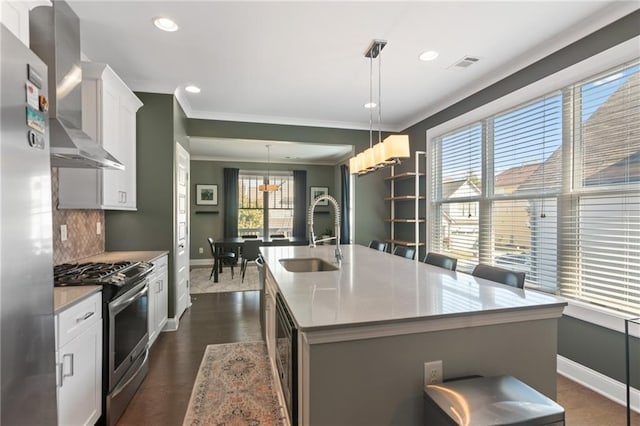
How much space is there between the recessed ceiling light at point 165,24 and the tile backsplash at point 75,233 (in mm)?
1396

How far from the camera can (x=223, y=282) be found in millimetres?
5719

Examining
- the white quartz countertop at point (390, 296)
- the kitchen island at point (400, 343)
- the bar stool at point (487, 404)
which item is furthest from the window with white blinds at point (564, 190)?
the bar stool at point (487, 404)

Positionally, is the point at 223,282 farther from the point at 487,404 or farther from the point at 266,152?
the point at 487,404

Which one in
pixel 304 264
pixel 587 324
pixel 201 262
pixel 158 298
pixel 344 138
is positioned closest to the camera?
pixel 587 324

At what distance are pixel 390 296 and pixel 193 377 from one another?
1896mm

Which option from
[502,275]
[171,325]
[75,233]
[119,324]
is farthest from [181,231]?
[502,275]

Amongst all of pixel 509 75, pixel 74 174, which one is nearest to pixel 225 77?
pixel 74 174

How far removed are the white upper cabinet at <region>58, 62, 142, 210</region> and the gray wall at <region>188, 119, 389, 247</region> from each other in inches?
64.7

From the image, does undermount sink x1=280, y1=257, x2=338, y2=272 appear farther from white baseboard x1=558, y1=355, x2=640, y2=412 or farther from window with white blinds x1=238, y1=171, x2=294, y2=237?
window with white blinds x1=238, y1=171, x2=294, y2=237

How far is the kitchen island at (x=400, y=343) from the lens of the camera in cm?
118

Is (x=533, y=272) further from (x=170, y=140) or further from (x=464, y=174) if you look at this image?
(x=170, y=140)

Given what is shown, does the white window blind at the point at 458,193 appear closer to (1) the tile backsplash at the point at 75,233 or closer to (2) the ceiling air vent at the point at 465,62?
(2) the ceiling air vent at the point at 465,62

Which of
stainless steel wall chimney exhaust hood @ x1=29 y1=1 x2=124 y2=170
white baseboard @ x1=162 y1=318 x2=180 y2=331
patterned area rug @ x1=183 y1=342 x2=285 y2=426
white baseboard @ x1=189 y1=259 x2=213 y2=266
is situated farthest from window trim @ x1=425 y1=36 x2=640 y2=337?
white baseboard @ x1=189 y1=259 x2=213 y2=266

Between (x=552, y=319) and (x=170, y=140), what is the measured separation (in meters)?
3.71
